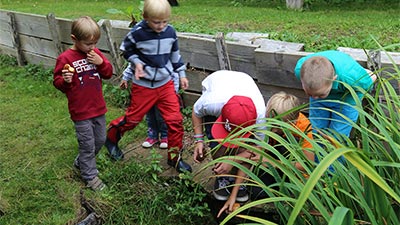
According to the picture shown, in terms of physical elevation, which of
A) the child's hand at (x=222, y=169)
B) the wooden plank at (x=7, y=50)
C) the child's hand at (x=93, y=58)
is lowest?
the wooden plank at (x=7, y=50)

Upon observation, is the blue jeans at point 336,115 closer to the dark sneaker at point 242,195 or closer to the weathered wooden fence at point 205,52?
the weathered wooden fence at point 205,52

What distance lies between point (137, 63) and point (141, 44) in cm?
15

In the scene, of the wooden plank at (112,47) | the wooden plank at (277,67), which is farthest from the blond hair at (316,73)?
the wooden plank at (112,47)

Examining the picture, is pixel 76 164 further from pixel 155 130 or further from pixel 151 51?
pixel 151 51

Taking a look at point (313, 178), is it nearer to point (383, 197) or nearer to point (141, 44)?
point (383, 197)

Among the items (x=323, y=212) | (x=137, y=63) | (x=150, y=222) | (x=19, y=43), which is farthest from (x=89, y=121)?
(x=19, y=43)

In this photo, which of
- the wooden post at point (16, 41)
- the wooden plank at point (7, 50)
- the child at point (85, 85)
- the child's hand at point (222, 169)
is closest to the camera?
the child's hand at point (222, 169)

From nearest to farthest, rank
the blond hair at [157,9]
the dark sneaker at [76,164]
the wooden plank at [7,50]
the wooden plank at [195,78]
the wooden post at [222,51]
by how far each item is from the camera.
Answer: the blond hair at [157,9] < the dark sneaker at [76,164] < the wooden post at [222,51] < the wooden plank at [195,78] < the wooden plank at [7,50]

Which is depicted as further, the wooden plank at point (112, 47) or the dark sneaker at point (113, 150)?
the wooden plank at point (112, 47)

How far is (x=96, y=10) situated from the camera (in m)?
11.1

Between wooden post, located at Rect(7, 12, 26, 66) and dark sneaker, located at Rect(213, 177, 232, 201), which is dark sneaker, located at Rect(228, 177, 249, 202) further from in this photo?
wooden post, located at Rect(7, 12, 26, 66)

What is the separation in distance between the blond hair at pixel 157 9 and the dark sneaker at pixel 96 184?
130 centimetres

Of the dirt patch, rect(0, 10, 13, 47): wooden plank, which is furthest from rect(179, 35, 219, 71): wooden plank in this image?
rect(0, 10, 13, 47): wooden plank

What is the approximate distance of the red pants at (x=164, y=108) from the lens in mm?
4098
